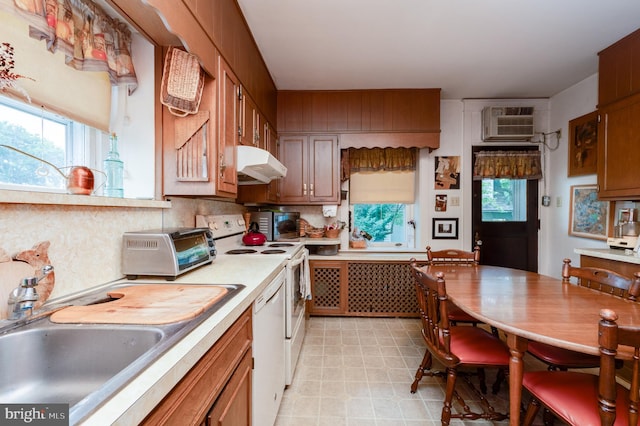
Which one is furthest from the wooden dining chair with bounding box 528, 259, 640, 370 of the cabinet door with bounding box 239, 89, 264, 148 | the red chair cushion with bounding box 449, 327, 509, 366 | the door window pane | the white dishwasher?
the cabinet door with bounding box 239, 89, 264, 148

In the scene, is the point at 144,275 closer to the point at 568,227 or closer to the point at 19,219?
the point at 19,219

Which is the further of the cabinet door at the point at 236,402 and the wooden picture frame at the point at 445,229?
the wooden picture frame at the point at 445,229

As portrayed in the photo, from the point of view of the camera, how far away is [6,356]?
71 centimetres

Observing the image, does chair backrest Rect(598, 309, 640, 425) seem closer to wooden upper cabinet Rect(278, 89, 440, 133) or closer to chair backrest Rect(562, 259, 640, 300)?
chair backrest Rect(562, 259, 640, 300)

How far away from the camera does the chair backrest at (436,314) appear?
1.48m

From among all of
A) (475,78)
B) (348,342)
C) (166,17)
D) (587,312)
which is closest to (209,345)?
(166,17)

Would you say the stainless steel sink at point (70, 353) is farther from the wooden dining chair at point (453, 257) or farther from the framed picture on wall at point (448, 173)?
the framed picture on wall at point (448, 173)

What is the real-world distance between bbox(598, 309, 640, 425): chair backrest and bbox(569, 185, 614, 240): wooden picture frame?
2468 millimetres

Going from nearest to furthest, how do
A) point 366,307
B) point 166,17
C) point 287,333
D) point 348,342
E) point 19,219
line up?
point 19,219 < point 166,17 < point 287,333 < point 348,342 < point 366,307

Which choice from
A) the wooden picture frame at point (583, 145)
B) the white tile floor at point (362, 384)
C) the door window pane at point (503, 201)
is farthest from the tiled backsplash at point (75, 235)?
the wooden picture frame at point (583, 145)

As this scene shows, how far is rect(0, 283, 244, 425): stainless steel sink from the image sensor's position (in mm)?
713

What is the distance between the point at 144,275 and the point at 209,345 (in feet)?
2.44

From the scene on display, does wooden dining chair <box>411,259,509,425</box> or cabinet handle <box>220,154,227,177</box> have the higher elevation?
cabinet handle <box>220,154,227,177</box>

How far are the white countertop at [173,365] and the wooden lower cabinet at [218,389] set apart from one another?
4 cm
